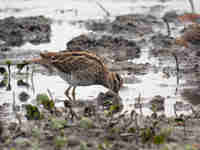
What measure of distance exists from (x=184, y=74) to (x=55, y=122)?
4.96 metres

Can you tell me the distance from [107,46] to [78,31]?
2.87m

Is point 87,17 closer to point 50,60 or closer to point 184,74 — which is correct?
point 184,74

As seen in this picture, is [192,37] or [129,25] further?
[129,25]

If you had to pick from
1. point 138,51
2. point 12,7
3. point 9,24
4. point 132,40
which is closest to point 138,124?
point 138,51

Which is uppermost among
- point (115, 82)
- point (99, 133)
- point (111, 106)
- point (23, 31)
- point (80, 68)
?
point (23, 31)

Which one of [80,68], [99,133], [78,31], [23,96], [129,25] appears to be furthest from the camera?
[78,31]

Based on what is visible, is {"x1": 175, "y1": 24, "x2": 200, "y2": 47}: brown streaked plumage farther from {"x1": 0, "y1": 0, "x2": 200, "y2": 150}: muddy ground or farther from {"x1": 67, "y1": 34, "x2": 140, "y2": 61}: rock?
{"x1": 67, "y1": 34, "x2": 140, "y2": 61}: rock

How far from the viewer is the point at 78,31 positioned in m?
15.3

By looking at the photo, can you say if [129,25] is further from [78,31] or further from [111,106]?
[111,106]

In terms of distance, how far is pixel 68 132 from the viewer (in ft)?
19.1

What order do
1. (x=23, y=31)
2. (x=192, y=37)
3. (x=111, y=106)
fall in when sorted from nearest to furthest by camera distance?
(x=111, y=106), (x=192, y=37), (x=23, y=31)

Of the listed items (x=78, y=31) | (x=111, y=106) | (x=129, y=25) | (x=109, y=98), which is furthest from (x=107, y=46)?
(x=111, y=106)

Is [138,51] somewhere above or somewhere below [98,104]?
above

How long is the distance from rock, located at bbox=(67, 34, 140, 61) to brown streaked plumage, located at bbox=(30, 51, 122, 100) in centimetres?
310
